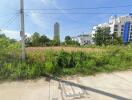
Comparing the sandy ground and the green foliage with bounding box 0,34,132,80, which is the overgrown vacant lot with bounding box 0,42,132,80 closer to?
the green foliage with bounding box 0,34,132,80

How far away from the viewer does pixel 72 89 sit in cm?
451

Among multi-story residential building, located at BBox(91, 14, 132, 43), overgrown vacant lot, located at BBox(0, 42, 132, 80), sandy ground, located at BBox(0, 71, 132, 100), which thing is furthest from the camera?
multi-story residential building, located at BBox(91, 14, 132, 43)

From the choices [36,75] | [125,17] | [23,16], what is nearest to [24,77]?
[36,75]

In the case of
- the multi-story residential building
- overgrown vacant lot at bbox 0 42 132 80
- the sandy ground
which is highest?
the multi-story residential building

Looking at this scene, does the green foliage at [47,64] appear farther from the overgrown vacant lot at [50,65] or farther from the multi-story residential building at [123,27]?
the multi-story residential building at [123,27]

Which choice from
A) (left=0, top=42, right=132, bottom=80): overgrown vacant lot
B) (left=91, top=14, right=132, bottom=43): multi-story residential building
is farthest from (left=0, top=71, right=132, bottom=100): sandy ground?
(left=91, top=14, right=132, bottom=43): multi-story residential building

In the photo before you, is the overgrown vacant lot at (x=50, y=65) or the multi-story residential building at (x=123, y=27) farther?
the multi-story residential building at (x=123, y=27)

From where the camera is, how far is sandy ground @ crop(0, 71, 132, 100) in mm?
4023

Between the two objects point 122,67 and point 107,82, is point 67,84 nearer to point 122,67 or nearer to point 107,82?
point 107,82

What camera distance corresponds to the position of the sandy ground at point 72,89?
4.02 meters

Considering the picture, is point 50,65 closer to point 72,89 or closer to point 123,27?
point 72,89

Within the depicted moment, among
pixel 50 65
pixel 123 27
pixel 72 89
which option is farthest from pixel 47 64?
pixel 123 27

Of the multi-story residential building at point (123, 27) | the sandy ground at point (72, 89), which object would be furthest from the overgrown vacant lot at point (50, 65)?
the multi-story residential building at point (123, 27)

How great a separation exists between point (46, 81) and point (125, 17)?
71104 mm
